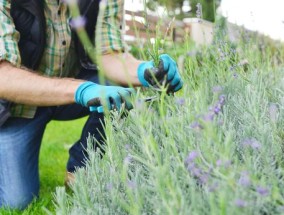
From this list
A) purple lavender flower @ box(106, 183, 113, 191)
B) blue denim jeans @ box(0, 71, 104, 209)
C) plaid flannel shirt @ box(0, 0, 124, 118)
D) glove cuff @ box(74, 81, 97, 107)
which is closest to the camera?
purple lavender flower @ box(106, 183, 113, 191)

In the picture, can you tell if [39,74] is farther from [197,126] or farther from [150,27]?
[197,126]

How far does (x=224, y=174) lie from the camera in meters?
1.11

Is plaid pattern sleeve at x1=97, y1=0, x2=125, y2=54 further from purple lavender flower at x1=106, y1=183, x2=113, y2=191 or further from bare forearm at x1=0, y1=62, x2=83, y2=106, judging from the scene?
purple lavender flower at x1=106, y1=183, x2=113, y2=191

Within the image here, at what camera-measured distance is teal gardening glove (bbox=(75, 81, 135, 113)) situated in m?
1.97

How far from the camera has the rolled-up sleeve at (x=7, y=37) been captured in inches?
92.6

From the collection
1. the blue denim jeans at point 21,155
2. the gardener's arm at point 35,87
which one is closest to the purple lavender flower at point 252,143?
the gardener's arm at point 35,87

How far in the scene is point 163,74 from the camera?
205 cm

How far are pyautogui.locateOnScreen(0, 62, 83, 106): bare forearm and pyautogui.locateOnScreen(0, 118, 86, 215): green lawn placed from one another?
0.48 m

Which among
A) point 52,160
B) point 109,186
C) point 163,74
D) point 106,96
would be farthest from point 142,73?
point 52,160

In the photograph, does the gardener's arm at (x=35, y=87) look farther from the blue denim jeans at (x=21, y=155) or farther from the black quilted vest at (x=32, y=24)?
the blue denim jeans at (x=21, y=155)

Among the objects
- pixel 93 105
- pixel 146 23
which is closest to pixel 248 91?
pixel 146 23

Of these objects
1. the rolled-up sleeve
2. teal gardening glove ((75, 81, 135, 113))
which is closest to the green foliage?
teal gardening glove ((75, 81, 135, 113))

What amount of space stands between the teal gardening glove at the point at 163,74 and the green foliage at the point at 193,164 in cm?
12

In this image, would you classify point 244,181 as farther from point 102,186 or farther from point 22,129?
point 22,129
